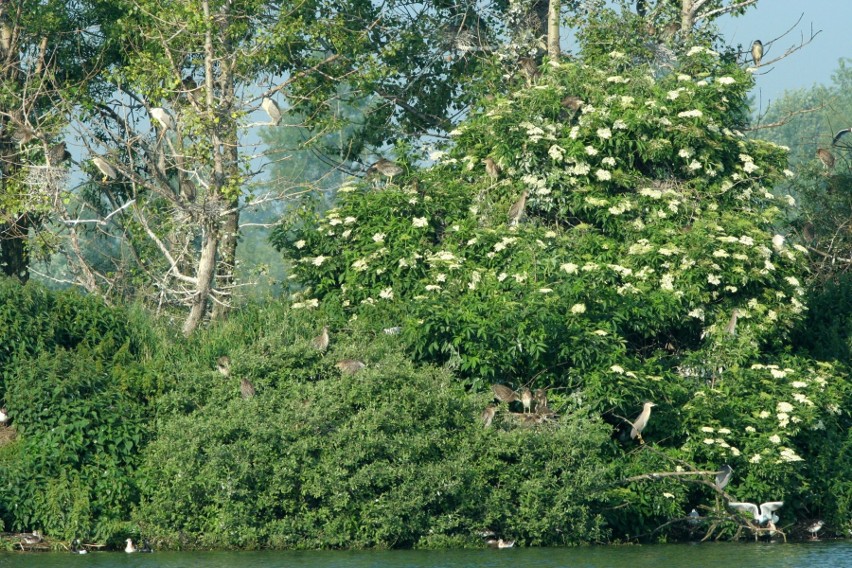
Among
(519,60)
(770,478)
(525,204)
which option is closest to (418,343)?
(525,204)

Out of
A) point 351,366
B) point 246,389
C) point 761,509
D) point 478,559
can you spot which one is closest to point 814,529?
point 761,509

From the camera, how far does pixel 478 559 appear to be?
37.2 ft

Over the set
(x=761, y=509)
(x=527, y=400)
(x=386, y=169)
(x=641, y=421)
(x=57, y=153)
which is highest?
(x=57, y=153)

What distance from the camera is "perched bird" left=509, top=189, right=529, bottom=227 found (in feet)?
51.3

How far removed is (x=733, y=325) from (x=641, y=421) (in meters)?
2.28

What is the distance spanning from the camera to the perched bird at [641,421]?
13.2 meters

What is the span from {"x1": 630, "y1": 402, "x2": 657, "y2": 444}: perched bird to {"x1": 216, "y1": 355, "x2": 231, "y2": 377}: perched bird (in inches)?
173

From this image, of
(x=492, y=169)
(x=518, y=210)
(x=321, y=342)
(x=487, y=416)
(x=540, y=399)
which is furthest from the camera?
(x=492, y=169)

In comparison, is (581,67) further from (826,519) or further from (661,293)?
(826,519)

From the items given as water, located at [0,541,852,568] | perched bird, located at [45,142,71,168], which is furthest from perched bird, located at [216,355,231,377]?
perched bird, located at [45,142,71,168]

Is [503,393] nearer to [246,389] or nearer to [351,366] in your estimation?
[351,366]

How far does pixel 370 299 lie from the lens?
15094 mm

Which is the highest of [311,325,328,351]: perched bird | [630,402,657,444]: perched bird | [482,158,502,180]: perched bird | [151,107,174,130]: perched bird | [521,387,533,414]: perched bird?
[151,107,174,130]: perched bird

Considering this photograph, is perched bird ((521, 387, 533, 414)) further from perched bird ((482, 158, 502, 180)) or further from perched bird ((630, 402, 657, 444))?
perched bird ((482, 158, 502, 180))
